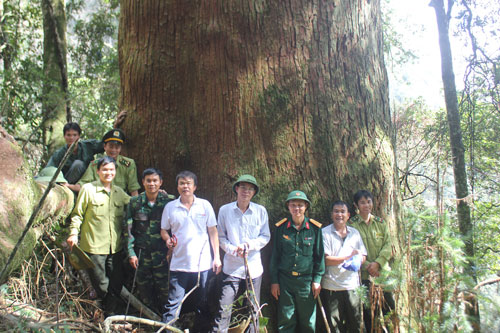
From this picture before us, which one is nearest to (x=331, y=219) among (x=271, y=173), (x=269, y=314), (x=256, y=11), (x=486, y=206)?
(x=271, y=173)

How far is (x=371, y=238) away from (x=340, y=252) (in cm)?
40

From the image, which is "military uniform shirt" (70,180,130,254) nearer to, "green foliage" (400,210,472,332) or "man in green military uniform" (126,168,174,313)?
"man in green military uniform" (126,168,174,313)

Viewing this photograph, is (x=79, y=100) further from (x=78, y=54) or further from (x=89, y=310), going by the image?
(x=89, y=310)

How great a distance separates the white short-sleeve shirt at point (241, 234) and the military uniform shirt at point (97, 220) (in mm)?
1075

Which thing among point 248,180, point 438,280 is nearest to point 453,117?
point 248,180

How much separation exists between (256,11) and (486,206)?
762 cm

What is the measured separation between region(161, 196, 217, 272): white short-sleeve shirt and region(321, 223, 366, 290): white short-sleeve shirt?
1160 mm

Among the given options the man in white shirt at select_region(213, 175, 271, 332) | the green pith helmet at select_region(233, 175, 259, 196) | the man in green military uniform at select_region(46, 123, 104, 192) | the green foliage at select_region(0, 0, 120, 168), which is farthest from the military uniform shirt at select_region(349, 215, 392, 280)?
the green foliage at select_region(0, 0, 120, 168)

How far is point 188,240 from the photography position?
3639 millimetres

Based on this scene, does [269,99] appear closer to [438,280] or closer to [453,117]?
[438,280]

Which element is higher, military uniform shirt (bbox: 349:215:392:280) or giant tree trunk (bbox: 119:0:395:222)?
A: giant tree trunk (bbox: 119:0:395:222)

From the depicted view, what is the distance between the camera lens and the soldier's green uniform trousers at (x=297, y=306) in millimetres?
3658

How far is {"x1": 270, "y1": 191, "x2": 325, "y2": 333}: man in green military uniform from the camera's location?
3.67 meters

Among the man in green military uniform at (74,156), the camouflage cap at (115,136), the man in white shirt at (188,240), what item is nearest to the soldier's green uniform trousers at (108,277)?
the man in white shirt at (188,240)
